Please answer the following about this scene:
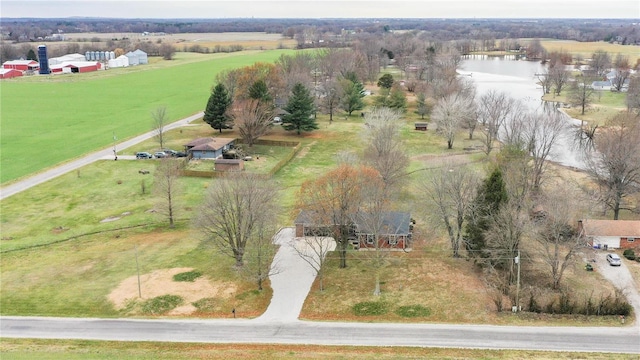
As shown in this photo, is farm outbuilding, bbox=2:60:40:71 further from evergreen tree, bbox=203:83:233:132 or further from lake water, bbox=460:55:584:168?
lake water, bbox=460:55:584:168

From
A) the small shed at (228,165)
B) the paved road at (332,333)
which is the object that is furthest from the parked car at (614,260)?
the small shed at (228,165)

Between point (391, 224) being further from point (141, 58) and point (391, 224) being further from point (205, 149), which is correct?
point (141, 58)

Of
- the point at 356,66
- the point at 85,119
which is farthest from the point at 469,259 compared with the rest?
the point at 356,66

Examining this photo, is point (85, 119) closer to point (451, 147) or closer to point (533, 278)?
point (451, 147)

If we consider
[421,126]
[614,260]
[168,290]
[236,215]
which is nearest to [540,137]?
[614,260]

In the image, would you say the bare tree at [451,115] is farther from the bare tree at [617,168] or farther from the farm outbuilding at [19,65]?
the farm outbuilding at [19,65]
